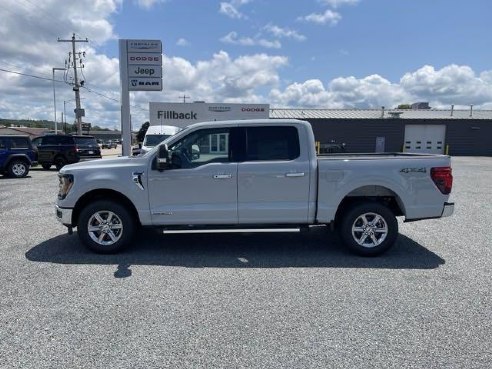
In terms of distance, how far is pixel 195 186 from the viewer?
17.5ft

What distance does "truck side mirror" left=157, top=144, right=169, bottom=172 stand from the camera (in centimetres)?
514

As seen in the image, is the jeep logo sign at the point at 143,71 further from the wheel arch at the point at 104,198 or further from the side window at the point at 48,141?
the wheel arch at the point at 104,198

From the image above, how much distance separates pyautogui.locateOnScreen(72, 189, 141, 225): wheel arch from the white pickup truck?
0.13 ft

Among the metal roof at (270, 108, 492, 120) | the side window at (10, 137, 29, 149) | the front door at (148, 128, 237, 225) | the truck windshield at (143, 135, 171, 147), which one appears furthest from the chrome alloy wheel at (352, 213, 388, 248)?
the metal roof at (270, 108, 492, 120)

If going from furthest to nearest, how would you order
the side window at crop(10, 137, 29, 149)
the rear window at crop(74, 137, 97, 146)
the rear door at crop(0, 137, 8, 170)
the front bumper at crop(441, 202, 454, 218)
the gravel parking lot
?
the rear window at crop(74, 137, 97, 146)
the side window at crop(10, 137, 29, 149)
the rear door at crop(0, 137, 8, 170)
the front bumper at crop(441, 202, 454, 218)
the gravel parking lot

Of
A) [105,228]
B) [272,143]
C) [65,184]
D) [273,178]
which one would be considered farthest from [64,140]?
[273,178]

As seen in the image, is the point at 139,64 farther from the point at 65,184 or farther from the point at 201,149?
the point at 201,149

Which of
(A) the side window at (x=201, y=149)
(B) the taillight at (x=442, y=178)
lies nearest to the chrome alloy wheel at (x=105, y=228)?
(A) the side window at (x=201, y=149)

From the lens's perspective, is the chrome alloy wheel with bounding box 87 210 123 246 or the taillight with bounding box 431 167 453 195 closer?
the taillight with bounding box 431 167 453 195

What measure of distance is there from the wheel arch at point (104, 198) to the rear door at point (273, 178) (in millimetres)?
1649

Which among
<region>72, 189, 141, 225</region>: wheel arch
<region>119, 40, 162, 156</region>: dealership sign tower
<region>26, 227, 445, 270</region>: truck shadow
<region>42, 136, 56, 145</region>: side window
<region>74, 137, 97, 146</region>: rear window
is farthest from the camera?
<region>74, 137, 97, 146</region>: rear window

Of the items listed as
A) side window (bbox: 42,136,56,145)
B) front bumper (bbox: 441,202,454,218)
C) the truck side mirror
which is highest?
side window (bbox: 42,136,56,145)

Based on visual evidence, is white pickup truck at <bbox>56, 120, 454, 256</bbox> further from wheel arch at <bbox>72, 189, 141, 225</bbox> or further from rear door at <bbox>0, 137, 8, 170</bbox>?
rear door at <bbox>0, 137, 8, 170</bbox>

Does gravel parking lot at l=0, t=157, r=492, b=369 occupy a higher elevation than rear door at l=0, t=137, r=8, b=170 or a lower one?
lower
